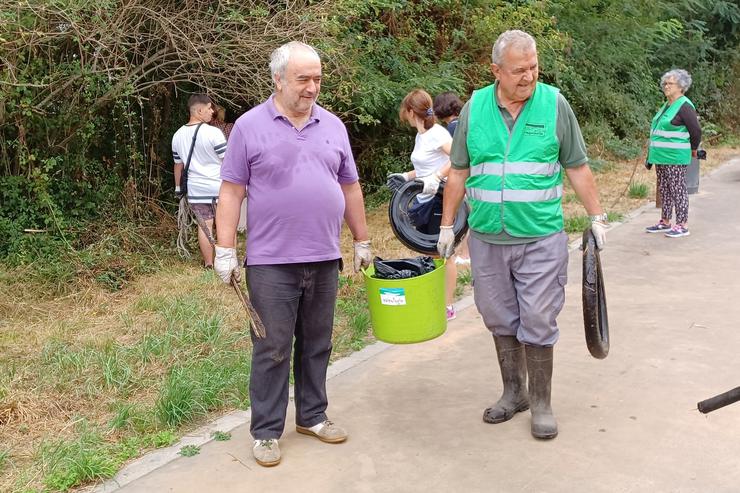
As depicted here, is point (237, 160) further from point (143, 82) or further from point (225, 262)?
point (143, 82)

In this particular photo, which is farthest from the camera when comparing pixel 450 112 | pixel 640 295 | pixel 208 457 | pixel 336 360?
pixel 640 295

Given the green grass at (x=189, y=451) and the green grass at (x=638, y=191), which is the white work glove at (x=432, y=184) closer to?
the green grass at (x=189, y=451)

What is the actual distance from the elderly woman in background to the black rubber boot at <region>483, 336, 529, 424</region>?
5156 mm

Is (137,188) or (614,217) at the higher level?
(137,188)

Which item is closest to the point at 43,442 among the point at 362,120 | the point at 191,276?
the point at 191,276

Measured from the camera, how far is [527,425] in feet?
14.7

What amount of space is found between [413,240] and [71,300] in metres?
3.13

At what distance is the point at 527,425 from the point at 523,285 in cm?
77

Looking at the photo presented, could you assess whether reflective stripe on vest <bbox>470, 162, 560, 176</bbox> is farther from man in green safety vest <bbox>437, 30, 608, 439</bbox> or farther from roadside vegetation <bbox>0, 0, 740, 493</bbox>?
roadside vegetation <bbox>0, 0, 740, 493</bbox>

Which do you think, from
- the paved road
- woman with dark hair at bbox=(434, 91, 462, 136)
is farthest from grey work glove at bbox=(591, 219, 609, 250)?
woman with dark hair at bbox=(434, 91, 462, 136)

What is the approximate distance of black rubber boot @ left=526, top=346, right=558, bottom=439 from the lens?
4.30 m

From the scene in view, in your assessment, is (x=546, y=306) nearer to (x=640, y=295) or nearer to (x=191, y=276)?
(x=640, y=295)

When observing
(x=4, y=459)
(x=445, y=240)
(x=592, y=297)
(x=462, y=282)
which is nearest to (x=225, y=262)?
(x=445, y=240)

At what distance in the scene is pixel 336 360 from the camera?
557 centimetres
